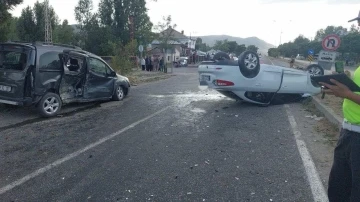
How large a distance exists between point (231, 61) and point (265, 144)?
3.94 metres

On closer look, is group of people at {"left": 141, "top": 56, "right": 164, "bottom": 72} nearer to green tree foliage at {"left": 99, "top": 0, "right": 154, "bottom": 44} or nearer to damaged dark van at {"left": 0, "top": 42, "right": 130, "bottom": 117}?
green tree foliage at {"left": 99, "top": 0, "right": 154, "bottom": 44}

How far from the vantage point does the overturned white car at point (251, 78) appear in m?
9.08

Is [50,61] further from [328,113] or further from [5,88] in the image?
[328,113]

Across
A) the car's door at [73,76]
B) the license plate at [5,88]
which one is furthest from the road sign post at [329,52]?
the license plate at [5,88]

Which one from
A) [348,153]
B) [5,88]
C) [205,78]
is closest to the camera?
[348,153]

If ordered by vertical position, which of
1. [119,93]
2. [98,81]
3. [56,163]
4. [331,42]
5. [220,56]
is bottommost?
[56,163]

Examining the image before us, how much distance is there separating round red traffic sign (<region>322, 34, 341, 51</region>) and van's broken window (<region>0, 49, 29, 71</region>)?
9.63 meters

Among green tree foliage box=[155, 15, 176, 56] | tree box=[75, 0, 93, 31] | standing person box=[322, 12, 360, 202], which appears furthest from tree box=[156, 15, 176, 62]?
standing person box=[322, 12, 360, 202]

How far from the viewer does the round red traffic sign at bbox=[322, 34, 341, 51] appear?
35.8ft

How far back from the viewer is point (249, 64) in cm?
916

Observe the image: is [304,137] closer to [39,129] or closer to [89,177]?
[89,177]

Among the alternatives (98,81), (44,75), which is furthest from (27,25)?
(44,75)

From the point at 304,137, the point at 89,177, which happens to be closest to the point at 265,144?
the point at 304,137

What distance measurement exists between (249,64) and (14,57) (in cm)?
635
